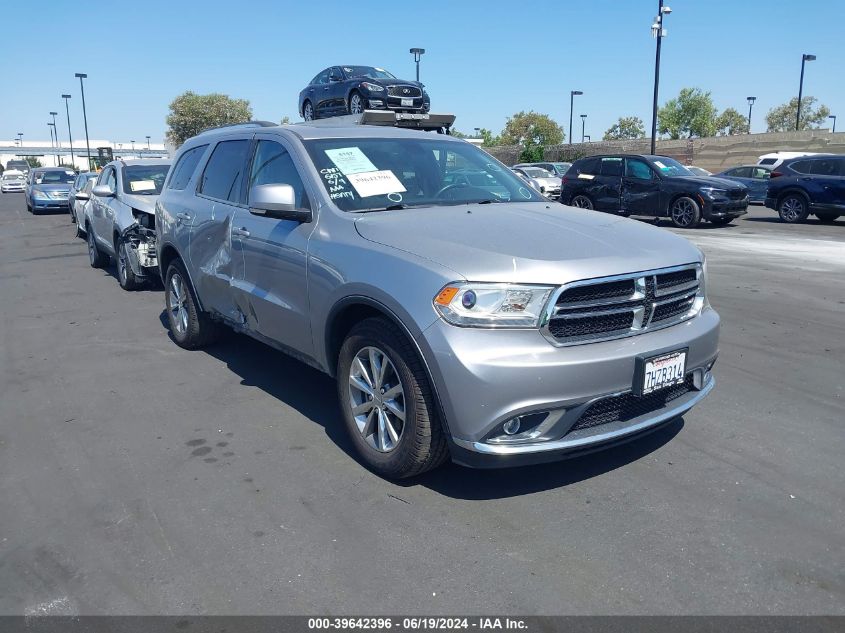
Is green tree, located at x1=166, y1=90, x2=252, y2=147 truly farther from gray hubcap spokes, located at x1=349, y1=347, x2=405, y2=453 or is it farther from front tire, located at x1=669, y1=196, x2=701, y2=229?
gray hubcap spokes, located at x1=349, y1=347, x2=405, y2=453

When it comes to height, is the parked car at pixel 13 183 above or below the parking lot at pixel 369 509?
above

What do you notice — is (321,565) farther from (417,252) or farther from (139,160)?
(139,160)

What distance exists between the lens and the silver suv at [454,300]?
10.8 feet

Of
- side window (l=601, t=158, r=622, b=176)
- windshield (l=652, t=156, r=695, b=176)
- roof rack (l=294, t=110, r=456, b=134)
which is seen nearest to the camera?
roof rack (l=294, t=110, r=456, b=134)

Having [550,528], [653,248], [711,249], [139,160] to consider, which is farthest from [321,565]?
[711,249]

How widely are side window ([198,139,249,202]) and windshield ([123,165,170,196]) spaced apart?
→ 15.2ft

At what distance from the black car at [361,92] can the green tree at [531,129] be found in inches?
2293

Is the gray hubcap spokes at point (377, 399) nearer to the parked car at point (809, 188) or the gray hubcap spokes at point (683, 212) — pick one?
the gray hubcap spokes at point (683, 212)

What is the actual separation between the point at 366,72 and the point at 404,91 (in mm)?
1228

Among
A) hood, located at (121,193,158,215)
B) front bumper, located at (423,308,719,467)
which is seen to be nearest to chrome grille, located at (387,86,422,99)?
hood, located at (121,193,158,215)

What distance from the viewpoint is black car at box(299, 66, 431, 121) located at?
1555cm

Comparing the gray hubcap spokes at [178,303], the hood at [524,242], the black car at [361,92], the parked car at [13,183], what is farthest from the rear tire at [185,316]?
the parked car at [13,183]

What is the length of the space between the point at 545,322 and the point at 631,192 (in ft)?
50.2

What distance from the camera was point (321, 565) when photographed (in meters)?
3.14
